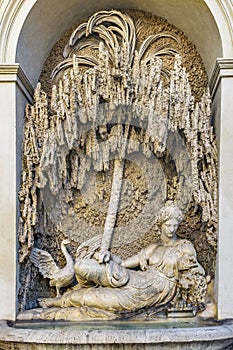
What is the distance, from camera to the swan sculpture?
4.51 metres

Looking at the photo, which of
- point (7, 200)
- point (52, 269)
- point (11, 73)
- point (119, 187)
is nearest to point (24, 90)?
point (11, 73)

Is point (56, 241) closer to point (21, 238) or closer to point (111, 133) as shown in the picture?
point (21, 238)

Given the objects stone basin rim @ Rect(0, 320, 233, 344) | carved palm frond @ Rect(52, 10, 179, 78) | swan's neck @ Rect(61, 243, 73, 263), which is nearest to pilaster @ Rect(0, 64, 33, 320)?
swan's neck @ Rect(61, 243, 73, 263)

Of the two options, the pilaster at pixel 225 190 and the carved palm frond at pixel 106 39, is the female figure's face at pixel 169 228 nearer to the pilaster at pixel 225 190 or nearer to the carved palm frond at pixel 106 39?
the pilaster at pixel 225 190

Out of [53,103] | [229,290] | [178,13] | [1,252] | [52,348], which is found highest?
[178,13]

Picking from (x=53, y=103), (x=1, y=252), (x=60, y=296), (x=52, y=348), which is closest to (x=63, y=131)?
(x=53, y=103)

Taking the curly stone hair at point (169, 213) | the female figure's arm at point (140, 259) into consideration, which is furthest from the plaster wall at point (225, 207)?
the female figure's arm at point (140, 259)

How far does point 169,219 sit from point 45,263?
3.58 ft

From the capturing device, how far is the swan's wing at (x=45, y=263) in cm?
452

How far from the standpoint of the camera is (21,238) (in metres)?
4.30

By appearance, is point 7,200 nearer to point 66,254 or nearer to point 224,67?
point 66,254

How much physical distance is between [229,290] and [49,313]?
1396 millimetres

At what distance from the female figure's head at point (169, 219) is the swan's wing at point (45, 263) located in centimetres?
96

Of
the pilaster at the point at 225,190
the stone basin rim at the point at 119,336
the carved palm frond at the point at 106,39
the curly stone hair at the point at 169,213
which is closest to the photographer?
the stone basin rim at the point at 119,336
